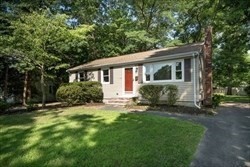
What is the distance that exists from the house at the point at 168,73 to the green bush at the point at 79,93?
114 centimetres

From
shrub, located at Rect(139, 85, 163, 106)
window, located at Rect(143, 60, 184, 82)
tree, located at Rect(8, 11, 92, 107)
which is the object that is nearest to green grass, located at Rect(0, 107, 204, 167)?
shrub, located at Rect(139, 85, 163, 106)

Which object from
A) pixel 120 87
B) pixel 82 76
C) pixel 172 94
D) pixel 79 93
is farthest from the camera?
pixel 82 76

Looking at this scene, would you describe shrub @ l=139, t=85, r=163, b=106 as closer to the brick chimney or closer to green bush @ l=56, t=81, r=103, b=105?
the brick chimney

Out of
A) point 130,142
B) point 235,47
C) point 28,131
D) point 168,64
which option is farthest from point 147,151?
point 235,47

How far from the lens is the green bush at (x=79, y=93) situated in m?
17.6

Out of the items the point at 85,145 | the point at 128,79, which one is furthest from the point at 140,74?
the point at 85,145

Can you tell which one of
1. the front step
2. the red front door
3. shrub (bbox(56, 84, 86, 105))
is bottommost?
the front step

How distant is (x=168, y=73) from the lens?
629 inches

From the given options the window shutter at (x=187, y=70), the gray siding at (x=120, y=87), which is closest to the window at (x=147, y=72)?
the gray siding at (x=120, y=87)

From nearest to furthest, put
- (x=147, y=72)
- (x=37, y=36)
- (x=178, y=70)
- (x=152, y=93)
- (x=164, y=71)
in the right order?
(x=37, y=36) < (x=152, y=93) < (x=178, y=70) < (x=164, y=71) < (x=147, y=72)

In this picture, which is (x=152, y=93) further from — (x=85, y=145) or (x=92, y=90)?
(x=85, y=145)

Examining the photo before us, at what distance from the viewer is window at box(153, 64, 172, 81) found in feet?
52.2

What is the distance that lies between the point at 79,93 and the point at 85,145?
1077 cm

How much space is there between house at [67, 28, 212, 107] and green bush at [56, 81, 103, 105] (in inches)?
45.1
